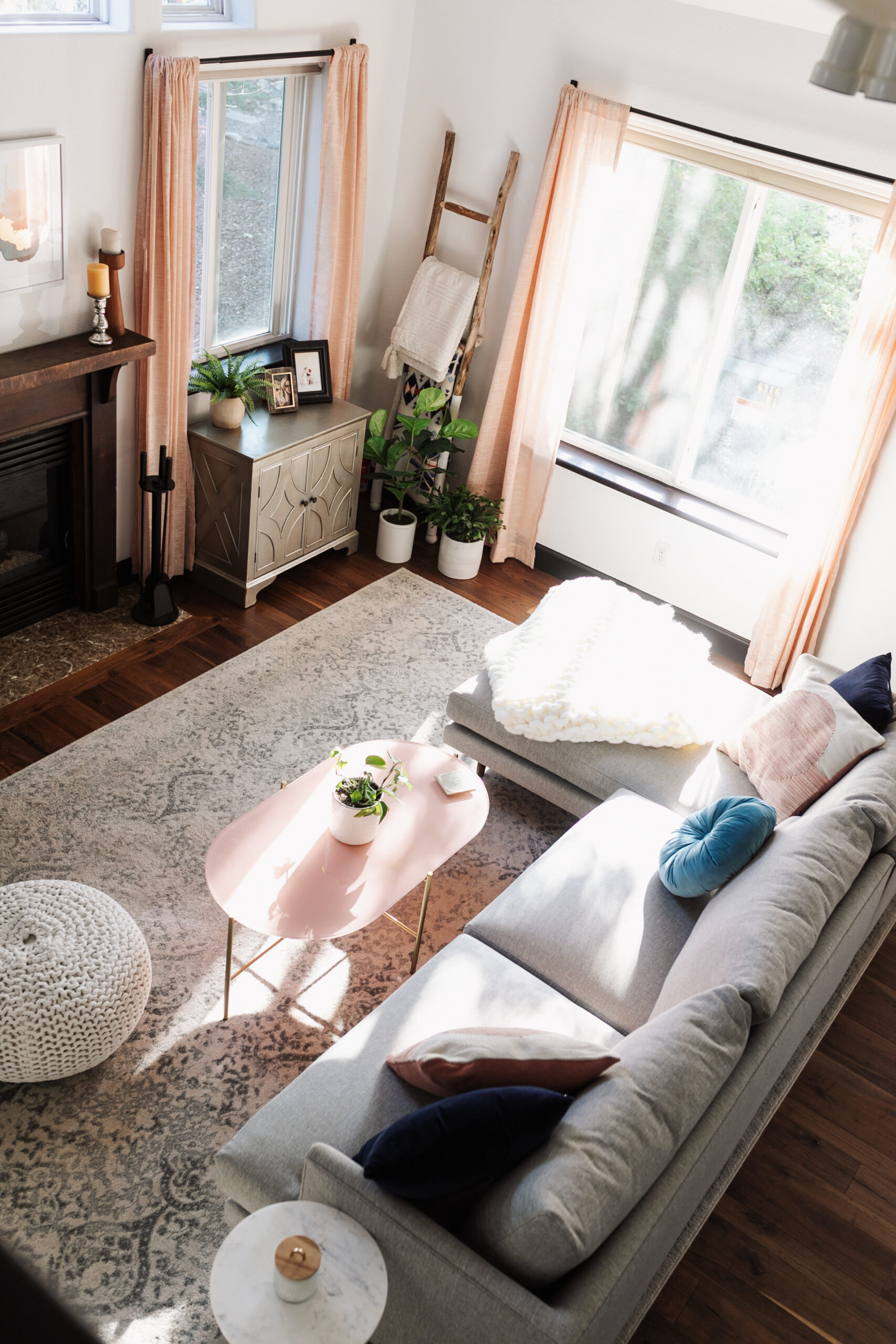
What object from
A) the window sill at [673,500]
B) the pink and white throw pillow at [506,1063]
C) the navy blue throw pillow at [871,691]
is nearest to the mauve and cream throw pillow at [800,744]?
the navy blue throw pillow at [871,691]

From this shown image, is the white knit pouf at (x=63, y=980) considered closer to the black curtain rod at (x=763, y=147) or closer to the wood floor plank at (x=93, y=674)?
the wood floor plank at (x=93, y=674)

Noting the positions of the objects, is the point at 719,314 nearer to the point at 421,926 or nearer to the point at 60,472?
the point at 60,472

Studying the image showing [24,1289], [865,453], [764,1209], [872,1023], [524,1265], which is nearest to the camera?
[24,1289]

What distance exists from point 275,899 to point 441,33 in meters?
3.99

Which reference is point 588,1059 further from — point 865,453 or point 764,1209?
point 865,453

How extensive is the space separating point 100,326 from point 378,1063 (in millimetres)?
2787

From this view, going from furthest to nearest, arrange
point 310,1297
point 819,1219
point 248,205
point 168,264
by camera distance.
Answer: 1. point 248,205
2. point 168,264
3. point 819,1219
4. point 310,1297

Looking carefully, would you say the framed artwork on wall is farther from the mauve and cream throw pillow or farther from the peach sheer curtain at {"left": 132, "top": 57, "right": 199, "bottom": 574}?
the mauve and cream throw pillow

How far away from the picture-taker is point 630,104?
4.50 metres

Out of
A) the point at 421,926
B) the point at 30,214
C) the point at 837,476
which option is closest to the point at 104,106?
the point at 30,214

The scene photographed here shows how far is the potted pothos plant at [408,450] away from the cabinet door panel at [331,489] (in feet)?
0.62

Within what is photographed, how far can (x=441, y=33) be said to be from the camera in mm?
4859

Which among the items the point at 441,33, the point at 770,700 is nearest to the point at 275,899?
the point at 770,700

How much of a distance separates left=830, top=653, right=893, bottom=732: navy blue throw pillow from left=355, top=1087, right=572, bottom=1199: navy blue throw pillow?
1894mm
